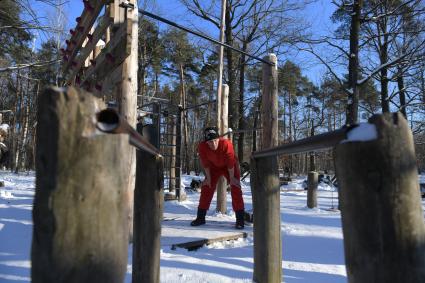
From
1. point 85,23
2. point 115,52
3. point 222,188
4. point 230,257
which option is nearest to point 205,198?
point 222,188

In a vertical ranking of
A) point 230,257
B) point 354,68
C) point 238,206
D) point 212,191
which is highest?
point 354,68

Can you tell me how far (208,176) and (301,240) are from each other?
166 centimetres

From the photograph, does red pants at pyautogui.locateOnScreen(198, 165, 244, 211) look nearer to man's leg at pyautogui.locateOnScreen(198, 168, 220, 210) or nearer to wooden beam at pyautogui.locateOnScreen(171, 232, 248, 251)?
man's leg at pyautogui.locateOnScreen(198, 168, 220, 210)

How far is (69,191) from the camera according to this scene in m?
0.98

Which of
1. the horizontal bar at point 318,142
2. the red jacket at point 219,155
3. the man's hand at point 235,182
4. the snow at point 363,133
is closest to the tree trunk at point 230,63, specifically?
the red jacket at point 219,155

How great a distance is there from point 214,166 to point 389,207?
5259 millimetres

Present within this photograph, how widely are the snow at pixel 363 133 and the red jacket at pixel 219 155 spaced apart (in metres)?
5.04

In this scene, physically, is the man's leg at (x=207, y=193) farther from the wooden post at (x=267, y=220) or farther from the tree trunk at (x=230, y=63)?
the tree trunk at (x=230, y=63)

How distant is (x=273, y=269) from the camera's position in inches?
109

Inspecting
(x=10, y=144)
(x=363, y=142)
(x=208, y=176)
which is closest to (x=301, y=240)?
(x=208, y=176)

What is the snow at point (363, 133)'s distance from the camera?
104 centimetres

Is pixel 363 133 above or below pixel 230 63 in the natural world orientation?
below

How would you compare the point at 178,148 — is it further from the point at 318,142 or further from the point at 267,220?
the point at 318,142

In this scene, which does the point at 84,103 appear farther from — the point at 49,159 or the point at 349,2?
the point at 349,2
